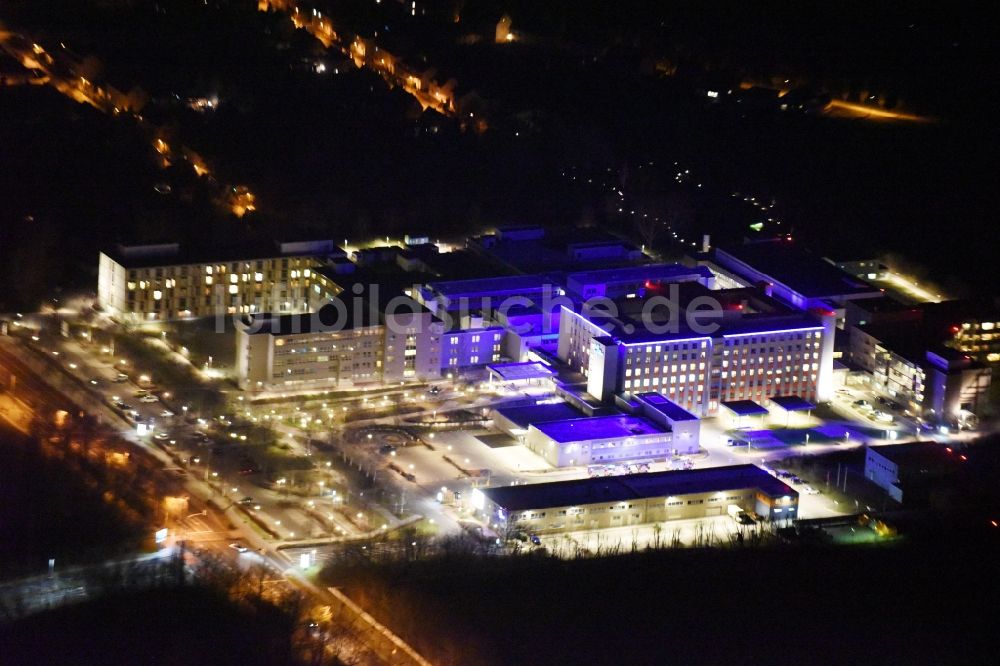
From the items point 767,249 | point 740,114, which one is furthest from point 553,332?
point 740,114

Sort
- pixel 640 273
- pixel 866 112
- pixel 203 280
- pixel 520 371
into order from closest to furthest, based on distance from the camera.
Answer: pixel 520 371 < pixel 203 280 < pixel 640 273 < pixel 866 112

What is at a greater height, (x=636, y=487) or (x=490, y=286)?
(x=490, y=286)

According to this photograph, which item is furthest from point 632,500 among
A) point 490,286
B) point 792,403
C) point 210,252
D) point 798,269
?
point 210,252

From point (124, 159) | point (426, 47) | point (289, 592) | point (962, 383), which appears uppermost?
point (426, 47)

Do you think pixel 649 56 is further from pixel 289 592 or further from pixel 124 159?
pixel 289 592

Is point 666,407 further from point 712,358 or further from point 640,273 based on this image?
point 640,273

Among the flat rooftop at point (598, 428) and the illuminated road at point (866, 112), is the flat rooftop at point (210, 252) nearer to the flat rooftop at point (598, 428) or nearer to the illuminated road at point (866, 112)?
the flat rooftop at point (598, 428)

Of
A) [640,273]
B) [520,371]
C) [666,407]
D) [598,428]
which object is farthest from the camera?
[640,273]

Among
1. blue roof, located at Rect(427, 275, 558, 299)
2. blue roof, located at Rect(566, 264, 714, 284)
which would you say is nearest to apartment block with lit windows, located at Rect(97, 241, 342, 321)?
blue roof, located at Rect(427, 275, 558, 299)
